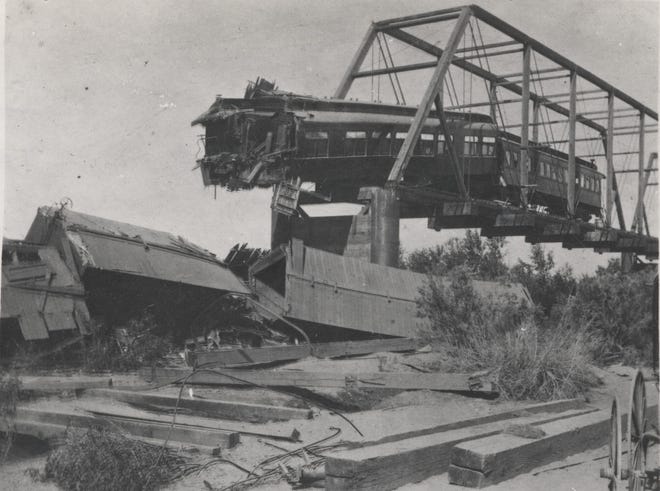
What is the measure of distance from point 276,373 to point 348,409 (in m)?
1.06

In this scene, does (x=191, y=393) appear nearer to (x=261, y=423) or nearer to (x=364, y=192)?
(x=261, y=423)

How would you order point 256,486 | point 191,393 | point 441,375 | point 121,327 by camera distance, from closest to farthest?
point 256,486
point 191,393
point 441,375
point 121,327

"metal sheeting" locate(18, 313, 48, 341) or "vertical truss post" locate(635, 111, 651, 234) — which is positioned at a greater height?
"vertical truss post" locate(635, 111, 651, 234)

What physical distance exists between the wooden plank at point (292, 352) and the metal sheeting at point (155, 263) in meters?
2.95

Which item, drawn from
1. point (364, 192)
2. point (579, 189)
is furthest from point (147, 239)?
point (579, 189)

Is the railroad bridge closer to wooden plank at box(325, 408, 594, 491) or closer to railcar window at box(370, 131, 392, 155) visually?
railcar window at box(370, 131, 392, 155)

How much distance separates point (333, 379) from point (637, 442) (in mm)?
5275

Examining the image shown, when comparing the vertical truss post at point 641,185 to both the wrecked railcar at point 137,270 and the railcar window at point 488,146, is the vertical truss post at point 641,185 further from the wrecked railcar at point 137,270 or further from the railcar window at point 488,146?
the wrecked railcar at point 137,270

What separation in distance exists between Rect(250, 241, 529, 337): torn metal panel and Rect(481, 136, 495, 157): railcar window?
7.70 metres

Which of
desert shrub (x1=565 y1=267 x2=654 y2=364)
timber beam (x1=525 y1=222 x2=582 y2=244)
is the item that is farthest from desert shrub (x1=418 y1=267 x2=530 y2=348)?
timber beam (x1=525 y1=222 x2=582 y2=244)

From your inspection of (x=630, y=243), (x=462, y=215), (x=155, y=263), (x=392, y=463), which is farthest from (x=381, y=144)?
(x=392, y=463)

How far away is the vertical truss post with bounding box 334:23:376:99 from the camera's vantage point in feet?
68.1

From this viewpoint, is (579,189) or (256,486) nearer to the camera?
(256,486)

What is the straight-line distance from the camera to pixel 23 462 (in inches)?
266
